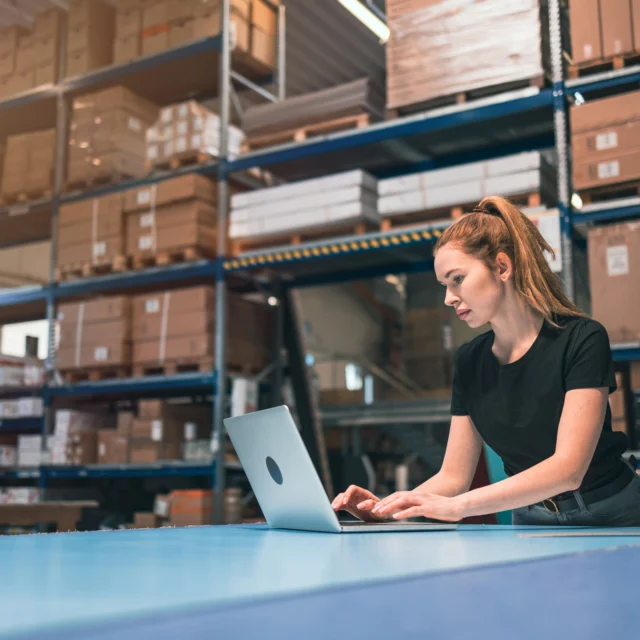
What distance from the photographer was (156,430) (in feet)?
23.0

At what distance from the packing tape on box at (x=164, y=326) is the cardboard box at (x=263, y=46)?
8.05 feet

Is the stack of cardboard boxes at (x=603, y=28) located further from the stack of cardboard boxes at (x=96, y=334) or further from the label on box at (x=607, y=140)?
the stack of cardboard boxes at (x=96, y=334)

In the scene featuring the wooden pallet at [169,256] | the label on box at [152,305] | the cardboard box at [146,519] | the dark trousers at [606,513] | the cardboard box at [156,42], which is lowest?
the cardboard box at [146,519]

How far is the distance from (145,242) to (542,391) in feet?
18.4

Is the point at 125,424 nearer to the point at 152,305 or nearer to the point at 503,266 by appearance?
the point at 152,305

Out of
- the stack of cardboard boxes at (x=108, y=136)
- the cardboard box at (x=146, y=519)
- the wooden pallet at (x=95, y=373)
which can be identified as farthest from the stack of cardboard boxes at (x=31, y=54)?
A: the cardboard box at (x=146, y=519)

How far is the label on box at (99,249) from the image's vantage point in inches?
294

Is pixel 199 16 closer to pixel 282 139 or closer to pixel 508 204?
pixel 282 139

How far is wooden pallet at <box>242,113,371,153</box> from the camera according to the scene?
6488 millimetres

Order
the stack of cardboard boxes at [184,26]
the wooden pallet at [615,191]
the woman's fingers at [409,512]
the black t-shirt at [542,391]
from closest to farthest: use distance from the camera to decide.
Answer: the woman's fingers at [409,512] < the black t-shirt at [542,391] < the wooden pallet at [615,191] < the stack of cardboard boxes at [184,26]

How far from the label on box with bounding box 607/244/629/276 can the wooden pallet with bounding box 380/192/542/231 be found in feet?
2.36

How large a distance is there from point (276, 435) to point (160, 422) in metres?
5.45

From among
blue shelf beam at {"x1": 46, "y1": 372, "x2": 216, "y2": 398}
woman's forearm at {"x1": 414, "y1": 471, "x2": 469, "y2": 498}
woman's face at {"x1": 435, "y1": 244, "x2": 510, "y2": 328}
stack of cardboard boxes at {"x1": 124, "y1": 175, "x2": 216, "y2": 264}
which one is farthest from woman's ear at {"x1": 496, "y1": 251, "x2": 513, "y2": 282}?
stack of cardboard boxes at {"x1": 124, "y1": 175, "x2": 216, "y2": 264}

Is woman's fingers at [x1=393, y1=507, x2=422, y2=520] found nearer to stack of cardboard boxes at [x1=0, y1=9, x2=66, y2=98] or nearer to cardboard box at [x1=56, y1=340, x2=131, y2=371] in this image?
cardboard box at [x1=56, y1=340, x2=131, y2=371]
